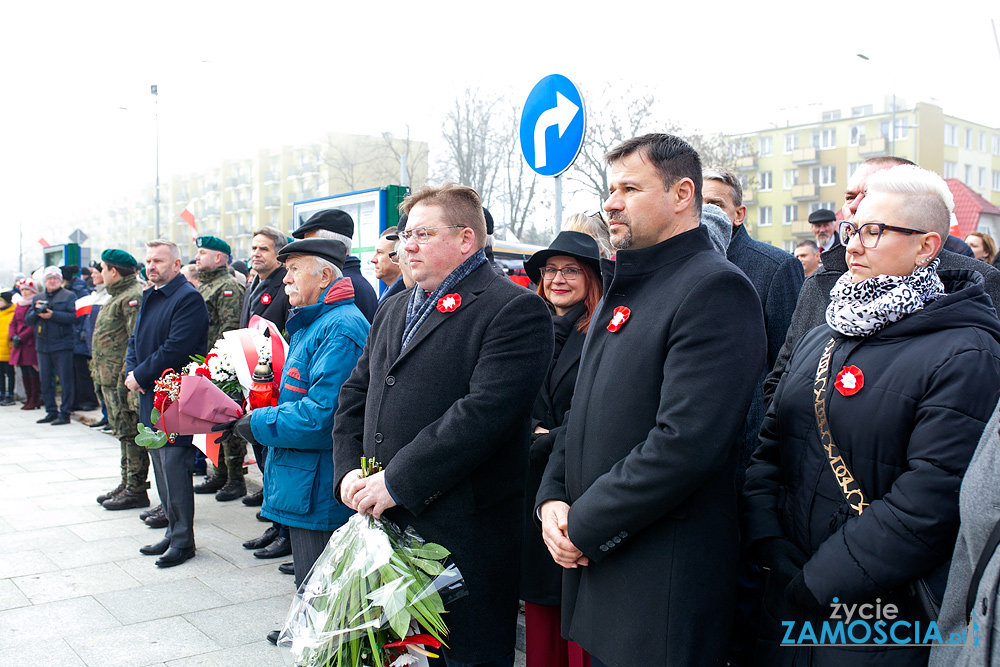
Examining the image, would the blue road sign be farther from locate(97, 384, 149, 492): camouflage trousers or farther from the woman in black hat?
locate(97, 384, 149, 492): camouflage trousers

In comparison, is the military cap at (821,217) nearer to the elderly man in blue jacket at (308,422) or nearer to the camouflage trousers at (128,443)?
the elderly man in blue jacket at (308,422)

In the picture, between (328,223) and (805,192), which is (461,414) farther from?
(805,192)

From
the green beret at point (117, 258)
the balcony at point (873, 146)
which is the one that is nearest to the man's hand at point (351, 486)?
the green beret at point (117, 258)

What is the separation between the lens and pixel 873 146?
187 feet

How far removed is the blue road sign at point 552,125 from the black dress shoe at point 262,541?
11.2ft

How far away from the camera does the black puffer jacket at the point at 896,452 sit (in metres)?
2.00

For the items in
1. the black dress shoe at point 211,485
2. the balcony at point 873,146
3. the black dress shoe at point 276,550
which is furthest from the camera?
the balcony at point 873,146

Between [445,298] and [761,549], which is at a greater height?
[445,298]

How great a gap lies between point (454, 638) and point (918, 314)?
6.36 ft

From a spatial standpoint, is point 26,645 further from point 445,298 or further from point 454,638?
point 445,298

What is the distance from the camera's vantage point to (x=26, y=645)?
4258 mm

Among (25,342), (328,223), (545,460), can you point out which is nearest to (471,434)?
(545,460)

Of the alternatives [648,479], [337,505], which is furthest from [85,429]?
[648,479]

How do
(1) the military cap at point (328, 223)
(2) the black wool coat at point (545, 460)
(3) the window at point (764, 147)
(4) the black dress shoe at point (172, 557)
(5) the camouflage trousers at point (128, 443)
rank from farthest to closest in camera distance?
(3) the window at point (764, 147) → (5) the camouflage trousers at point (128, 443) → (1) the military cap at point (328, 223) → (4) the black dress shoe at point (172, 557) → (2) the black wool coat at point (545, 460)
